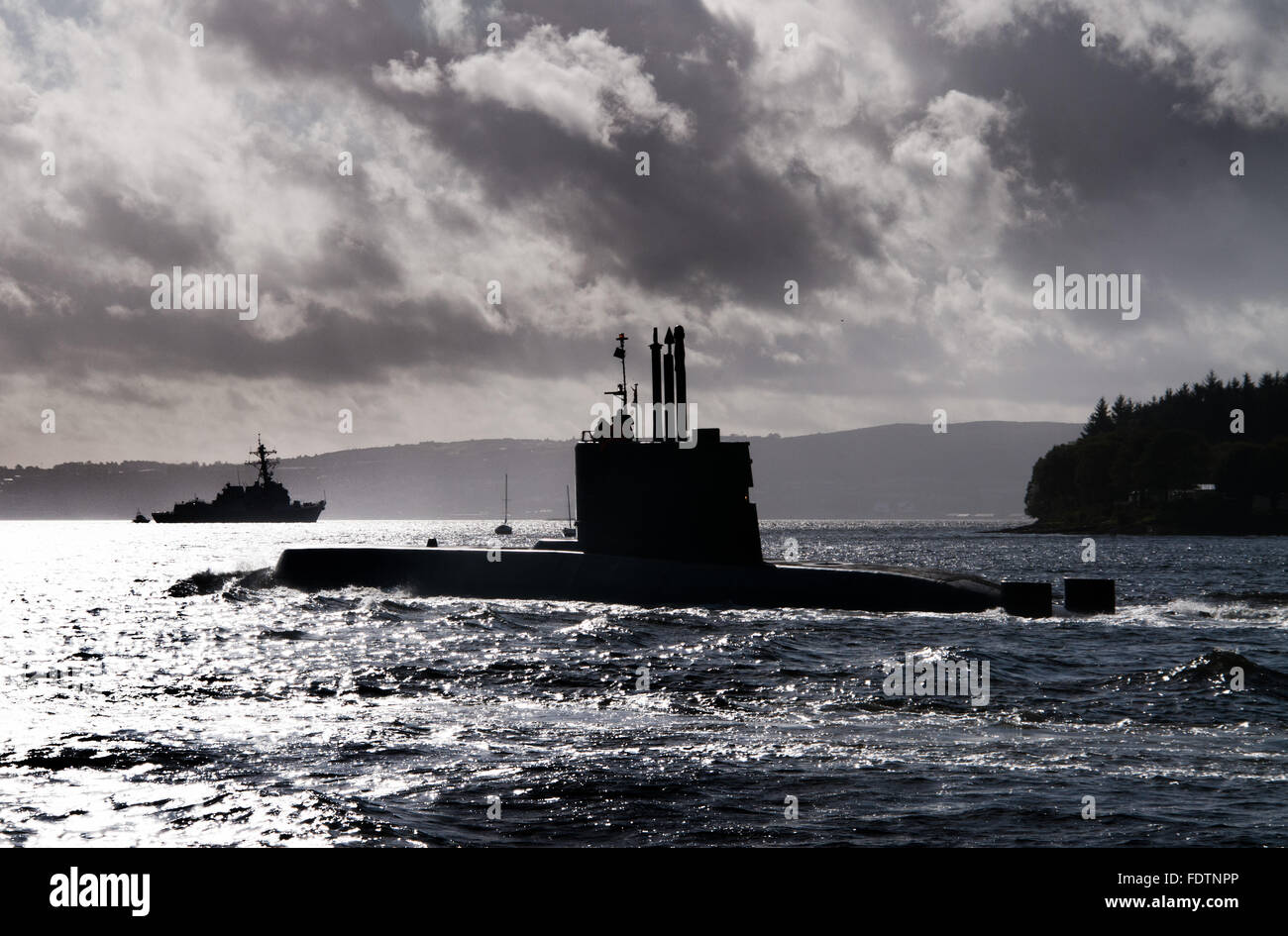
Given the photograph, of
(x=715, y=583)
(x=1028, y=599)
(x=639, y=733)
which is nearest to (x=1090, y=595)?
(x=1028, y=599)

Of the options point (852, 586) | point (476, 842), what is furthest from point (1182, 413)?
point (476, 842)

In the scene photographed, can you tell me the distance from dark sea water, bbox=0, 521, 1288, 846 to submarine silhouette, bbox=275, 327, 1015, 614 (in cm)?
117

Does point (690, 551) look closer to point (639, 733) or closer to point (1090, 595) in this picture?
point (1090, 595)

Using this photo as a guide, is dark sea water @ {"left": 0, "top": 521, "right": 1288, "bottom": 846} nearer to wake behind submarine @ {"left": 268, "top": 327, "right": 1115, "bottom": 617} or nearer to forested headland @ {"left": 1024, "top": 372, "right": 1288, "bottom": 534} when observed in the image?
wake behind submarine @ {"left": 268, "top": 327, "right": 1115, "bottom": 617}

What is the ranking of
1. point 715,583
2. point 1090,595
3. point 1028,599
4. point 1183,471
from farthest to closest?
point 1183,471 < point 1090,595 < point 715,583 < point 1028,599

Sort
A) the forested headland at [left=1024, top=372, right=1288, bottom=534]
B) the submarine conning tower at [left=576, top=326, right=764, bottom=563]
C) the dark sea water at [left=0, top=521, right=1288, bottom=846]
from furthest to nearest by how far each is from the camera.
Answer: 1. the forested headland at [left=1024, top=372, right=1288, bottom=534]
2. the submarine conning tower at [left=576, top=326, right=764, bottom=563]
3. the dark sea water at [left=0, top=521, right=1288, bottom=846]

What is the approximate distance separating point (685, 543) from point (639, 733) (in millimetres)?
15760

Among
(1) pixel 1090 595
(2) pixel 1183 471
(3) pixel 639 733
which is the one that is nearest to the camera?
(3) pixel 639 733

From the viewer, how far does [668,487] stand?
29.3 metres

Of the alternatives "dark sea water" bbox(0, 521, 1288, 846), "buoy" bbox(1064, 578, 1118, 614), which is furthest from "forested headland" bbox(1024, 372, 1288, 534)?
"dark sea water" bbox(0, 521, 1288, 846)

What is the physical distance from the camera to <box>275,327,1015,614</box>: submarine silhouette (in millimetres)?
28672

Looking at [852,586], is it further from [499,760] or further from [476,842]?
[476,842]

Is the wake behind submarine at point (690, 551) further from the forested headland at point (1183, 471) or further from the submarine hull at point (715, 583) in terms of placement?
the forested headland at point (1183, 471)

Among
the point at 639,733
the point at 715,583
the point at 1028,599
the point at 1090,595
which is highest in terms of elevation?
the point at 715,583
